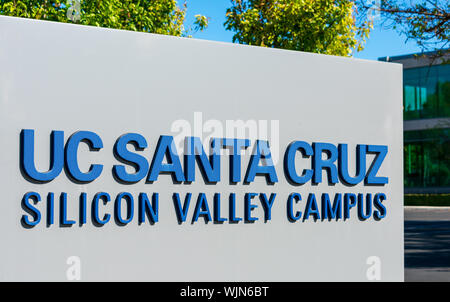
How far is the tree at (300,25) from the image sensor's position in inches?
743

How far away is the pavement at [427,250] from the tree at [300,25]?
563 centimetres

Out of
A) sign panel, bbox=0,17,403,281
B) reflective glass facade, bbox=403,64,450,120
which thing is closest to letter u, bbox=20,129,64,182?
sign panel, bbox=0,17,403,281

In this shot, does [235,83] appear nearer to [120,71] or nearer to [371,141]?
[120,71]

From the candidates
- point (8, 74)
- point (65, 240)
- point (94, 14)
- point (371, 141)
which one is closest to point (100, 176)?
point (65, 240)

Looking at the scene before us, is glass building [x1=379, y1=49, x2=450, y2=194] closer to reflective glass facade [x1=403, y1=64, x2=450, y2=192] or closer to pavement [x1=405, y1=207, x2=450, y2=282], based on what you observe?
reflective glass facade [x1=403, y1=64, x2=450, y2=192]

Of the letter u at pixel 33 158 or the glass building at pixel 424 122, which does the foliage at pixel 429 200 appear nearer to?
the glass building at pixel 424 122

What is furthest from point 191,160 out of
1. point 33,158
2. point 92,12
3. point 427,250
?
point 427,250

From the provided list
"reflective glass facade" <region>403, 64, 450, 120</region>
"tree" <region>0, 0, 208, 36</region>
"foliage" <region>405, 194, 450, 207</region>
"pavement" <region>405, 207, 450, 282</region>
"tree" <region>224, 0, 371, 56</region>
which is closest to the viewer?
"pavement" <region>405, 207, 450, 282</region>

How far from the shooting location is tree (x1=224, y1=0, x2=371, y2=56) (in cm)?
1888

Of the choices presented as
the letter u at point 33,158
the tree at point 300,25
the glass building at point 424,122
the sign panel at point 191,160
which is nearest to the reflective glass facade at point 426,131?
the glass building at point 424,122

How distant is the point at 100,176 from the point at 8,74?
1.24 metres

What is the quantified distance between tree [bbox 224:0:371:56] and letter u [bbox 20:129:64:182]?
13.1 meters

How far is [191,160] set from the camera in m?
7.04

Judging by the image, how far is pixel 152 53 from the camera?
6875 millimetres
